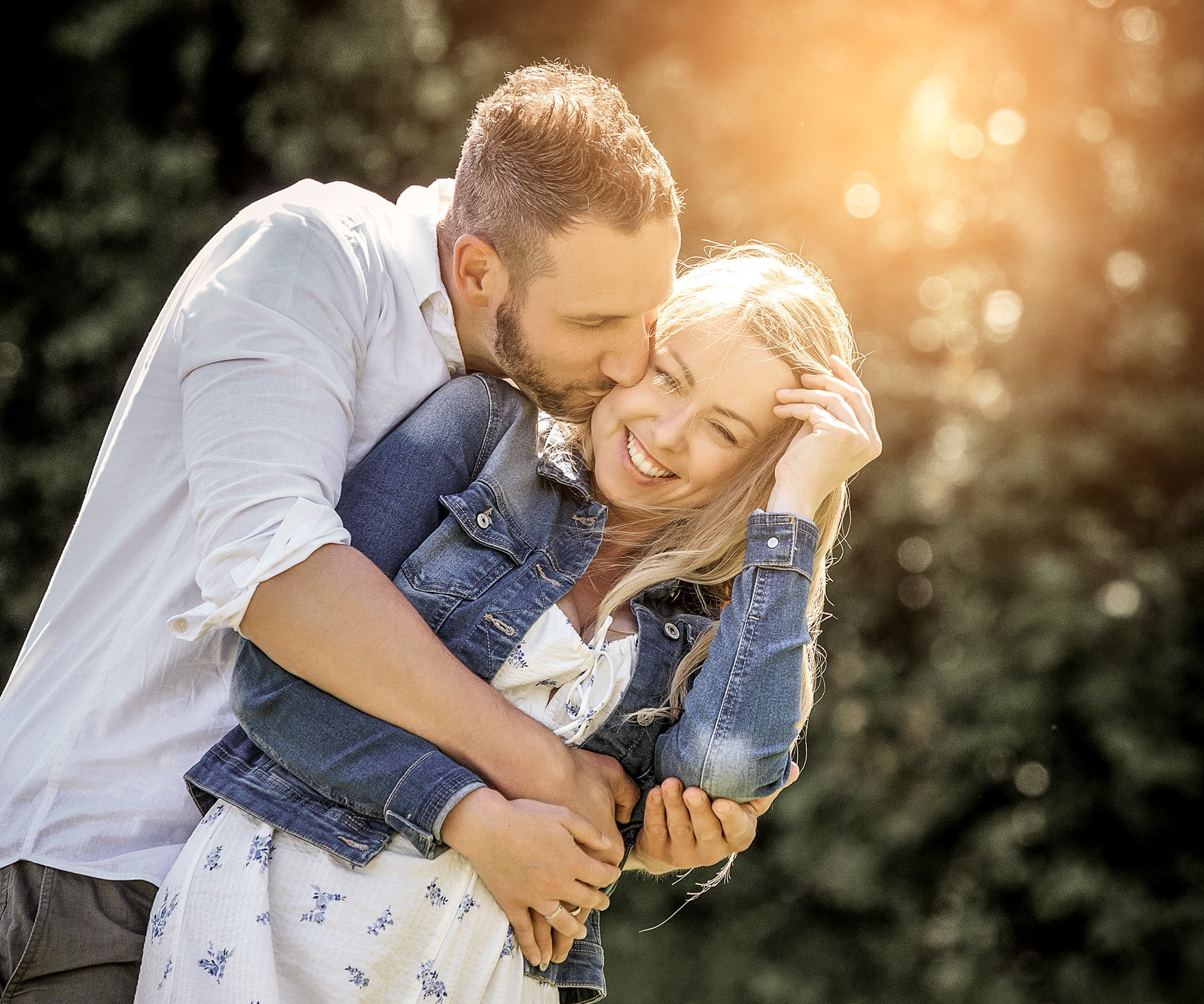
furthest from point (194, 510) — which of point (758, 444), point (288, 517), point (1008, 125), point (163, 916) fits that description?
point (1008, 125)

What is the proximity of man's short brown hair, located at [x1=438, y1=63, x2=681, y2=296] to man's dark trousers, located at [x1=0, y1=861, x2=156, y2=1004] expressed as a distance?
1.26 metres

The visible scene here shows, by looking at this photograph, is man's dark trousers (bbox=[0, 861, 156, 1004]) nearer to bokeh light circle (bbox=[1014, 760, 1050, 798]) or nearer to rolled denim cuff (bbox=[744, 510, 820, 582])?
rolled denim cuff (bbox=[744, 510, 820, 582])

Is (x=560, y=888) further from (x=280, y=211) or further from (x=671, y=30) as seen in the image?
(x=671, y=30)

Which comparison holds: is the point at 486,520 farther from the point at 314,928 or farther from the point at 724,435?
the point at 314,928

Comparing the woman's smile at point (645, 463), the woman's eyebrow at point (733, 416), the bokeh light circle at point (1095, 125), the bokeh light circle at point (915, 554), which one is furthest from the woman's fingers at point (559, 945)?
the bokeh light circle at point (1095, 125)

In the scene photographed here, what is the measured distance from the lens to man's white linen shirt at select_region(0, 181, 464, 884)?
1.66 metres

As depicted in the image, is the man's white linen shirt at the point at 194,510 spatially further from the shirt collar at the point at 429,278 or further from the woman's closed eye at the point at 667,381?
the woman's closed eye at the point at 667,381

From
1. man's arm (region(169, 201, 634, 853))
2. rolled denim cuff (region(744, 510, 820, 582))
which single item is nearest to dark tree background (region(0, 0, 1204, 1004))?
rolled denim cuff (region(744, 510, 820, 582))

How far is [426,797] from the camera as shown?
5.51 ft

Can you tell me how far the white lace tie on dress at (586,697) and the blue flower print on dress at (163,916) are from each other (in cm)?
63

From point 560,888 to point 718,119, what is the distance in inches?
101

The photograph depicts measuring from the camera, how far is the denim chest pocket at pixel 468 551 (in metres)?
1.86

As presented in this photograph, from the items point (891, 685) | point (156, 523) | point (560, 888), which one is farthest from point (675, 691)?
point (891, 685)

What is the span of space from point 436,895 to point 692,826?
45 centimetres
